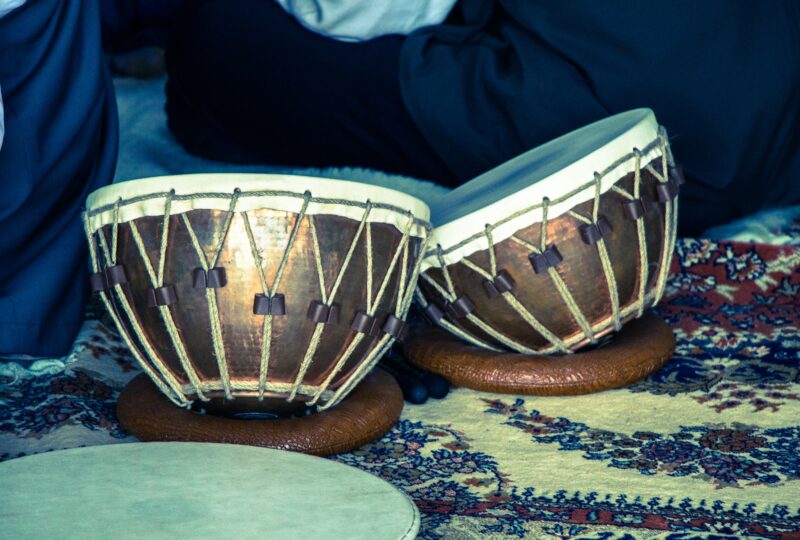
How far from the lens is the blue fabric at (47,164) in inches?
65.2

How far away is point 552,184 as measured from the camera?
1.60 meters

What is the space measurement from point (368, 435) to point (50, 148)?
74 centimetres

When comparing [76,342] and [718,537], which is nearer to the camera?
[718,537]

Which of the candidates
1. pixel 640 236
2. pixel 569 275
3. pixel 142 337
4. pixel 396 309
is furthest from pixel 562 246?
pixel 142 337

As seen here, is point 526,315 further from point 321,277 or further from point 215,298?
point 215,298

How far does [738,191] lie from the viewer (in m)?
2.28

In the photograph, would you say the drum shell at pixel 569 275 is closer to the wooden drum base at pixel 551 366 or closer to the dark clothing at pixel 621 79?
the wooden drum base at pixel 551 366

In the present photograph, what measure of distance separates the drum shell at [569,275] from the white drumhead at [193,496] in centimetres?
59

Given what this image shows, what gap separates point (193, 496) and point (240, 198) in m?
0.44

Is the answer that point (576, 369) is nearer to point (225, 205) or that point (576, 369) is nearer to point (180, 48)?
point (225, 205)

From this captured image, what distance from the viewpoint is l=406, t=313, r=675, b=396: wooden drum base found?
171 cm

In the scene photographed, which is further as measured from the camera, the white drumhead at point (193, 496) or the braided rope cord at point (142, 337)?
the braided rope cord at point (142, 337)

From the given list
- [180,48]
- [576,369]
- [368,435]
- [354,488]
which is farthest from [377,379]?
[180,48]

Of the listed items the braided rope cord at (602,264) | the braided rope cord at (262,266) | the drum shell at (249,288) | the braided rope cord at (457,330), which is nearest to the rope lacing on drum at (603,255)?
the braided rope cord at (602,264)
